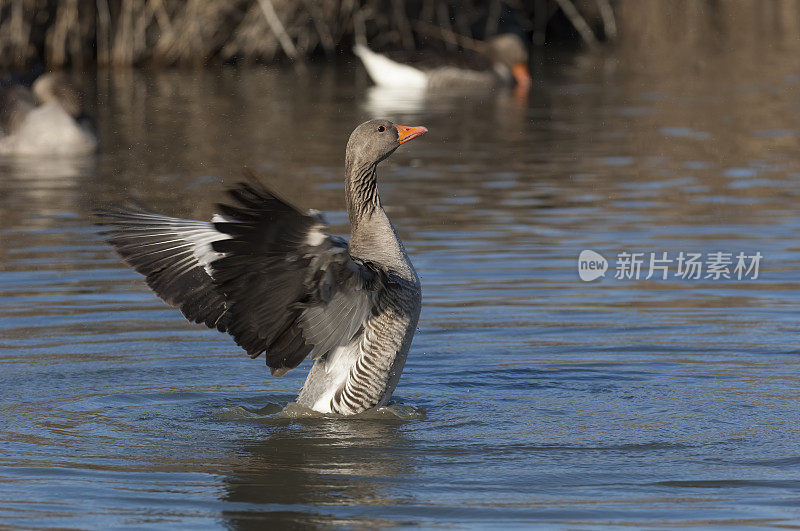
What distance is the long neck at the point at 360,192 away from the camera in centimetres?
753

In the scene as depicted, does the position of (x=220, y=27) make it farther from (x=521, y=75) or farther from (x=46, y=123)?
(x=46, y=123)

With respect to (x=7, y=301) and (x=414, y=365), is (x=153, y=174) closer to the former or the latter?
(x=7, y=301)

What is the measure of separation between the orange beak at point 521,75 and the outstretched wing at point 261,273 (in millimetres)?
20511

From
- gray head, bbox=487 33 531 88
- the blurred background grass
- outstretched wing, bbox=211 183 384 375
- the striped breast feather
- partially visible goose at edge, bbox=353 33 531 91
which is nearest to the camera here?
outstretched wing, bbox=211 183 384 375

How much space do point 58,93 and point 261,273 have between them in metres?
12.8

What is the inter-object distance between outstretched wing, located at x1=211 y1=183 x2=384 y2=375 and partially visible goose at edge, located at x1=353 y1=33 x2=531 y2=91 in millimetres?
20509

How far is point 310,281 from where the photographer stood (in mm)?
6699

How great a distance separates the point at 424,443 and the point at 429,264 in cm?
443

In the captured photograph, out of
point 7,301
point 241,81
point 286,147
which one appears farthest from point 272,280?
point 241,81

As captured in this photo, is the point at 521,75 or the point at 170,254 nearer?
the point at 170,254

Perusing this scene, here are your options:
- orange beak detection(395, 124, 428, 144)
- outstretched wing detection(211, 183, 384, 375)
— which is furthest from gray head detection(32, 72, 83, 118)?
outstretched wing detection(211, 183, 384, 375)

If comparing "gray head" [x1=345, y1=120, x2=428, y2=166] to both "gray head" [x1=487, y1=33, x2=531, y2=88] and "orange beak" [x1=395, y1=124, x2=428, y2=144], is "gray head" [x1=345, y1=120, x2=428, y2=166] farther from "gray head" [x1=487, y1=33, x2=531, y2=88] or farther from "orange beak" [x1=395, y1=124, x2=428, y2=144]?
"gray head" [x1=487, y1=33, x2=531, y2=88]

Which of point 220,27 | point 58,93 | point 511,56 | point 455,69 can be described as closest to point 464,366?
point 58,93

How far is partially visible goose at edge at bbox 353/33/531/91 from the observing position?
90.6ft
